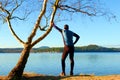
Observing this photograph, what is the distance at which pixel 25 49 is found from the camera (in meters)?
19.4

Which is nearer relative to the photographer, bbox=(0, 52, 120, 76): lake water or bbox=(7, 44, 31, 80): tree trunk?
bbox=(7, 44, 31, 80): tree trunk

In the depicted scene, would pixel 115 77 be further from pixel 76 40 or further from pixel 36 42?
pixel 36 42

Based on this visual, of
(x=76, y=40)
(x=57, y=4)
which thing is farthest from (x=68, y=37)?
(x=57, y=4)

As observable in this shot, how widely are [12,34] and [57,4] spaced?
2462 millimetres

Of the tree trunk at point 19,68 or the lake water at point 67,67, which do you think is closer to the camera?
the tree trunk at point 19,68

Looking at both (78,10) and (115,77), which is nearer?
(115,77)

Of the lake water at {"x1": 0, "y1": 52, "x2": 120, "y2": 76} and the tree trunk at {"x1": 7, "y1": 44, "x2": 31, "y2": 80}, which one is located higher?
the tree trunk at {"x1": 7, "y1": 44, "x2": 31, "y2": 80}

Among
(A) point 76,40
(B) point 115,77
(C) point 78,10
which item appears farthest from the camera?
(C) point 78,10

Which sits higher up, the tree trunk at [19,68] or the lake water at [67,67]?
the tree trunk at [19,68]

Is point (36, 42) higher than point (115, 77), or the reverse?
point (36, 42)

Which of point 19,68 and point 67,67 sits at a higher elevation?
point 19,68

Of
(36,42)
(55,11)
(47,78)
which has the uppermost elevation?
(55,11)

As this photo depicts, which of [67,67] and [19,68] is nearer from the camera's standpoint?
[19,68]

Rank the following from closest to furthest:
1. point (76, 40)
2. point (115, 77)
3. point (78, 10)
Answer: point (115, 77)
point (76, 40)
point (78, 10)
